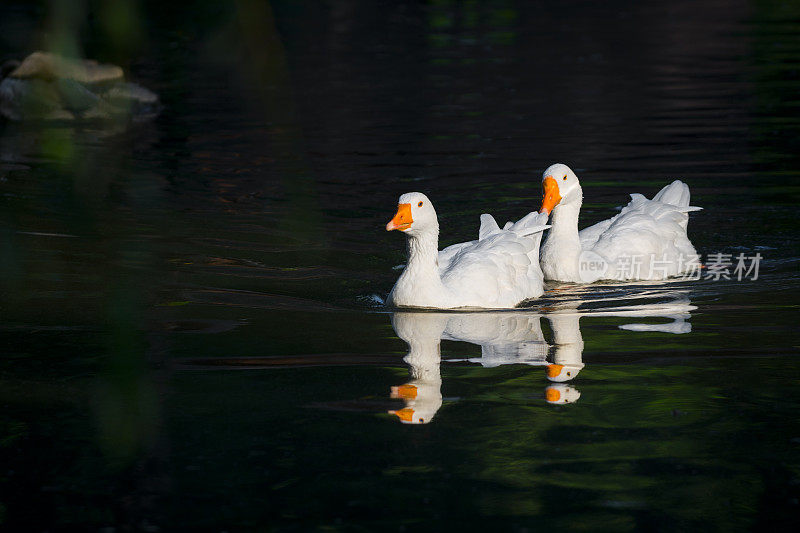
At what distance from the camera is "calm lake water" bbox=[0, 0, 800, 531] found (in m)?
5.11

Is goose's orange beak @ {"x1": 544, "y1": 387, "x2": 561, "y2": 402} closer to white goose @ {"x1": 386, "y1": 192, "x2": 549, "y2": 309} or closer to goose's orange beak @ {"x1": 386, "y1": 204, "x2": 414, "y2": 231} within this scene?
white goose @ {"x1": 386, "y1": 192, "x2": 549, "y2": 309}

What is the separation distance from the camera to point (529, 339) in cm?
859

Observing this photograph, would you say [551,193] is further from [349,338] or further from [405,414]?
[405,414]

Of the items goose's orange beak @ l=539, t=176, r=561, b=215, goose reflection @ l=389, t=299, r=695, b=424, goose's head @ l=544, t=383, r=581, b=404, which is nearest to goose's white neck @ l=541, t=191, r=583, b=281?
goose's orange beak @ l=539, t=176, r=561, b=215

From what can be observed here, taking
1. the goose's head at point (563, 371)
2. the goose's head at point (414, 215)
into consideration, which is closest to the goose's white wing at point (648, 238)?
the goose's head at point (414, 215)

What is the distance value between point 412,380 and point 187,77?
21786mm

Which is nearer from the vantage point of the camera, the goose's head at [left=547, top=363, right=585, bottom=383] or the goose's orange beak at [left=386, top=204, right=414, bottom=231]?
the goose's head at [left=547, top=363, right=585, bottom=383]

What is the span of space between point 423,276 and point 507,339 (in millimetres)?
1115

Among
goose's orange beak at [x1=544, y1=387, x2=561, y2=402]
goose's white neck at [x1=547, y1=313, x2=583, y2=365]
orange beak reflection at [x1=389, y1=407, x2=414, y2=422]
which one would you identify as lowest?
orange beak reflection at [x1=389, y1=407, x2=414, y2=422]

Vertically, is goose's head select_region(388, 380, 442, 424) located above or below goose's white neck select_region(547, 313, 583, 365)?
below

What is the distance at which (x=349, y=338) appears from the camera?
8664mm

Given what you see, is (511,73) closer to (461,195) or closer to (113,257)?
(461,195)

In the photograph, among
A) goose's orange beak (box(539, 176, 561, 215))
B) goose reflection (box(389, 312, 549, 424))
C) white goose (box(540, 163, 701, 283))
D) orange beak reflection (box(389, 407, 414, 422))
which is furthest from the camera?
goose's orange beak (box(539, 176, 561, 215))

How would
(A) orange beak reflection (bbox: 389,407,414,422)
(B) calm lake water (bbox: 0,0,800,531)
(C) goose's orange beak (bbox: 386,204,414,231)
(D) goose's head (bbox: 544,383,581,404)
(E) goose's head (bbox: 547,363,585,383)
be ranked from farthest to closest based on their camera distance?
(C) goose's orange beak (bbox: 386,204,414,231)
(E) goose's head (bbox: 547,363,585,383)
(D) goose's head (bbox: 544,383,581,404)
(A) orange beak reflection (bbox: 389,407,414,422)
(B) calm lake water (bbox: 0,0,800,531)
